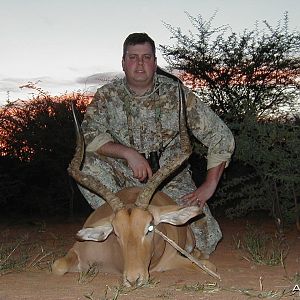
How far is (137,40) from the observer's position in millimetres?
6090

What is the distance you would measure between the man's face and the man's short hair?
32 millimetres

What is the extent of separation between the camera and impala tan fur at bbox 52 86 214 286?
179 inches

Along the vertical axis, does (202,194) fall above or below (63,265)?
above

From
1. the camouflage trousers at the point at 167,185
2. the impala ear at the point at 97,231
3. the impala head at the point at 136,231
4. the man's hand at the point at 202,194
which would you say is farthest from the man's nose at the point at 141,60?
the impala ear at the point at 97,231

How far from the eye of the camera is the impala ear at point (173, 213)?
16.1ft

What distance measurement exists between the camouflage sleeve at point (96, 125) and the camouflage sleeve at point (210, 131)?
2.72 ft

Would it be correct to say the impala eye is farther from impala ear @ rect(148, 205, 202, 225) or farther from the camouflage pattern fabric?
the camouflage pattern fabric

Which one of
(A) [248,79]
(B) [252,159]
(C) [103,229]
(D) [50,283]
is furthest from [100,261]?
(A) [248,79]

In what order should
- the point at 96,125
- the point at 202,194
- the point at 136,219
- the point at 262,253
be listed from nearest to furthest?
the point at 136,219 → the point at 262,253 → the point at 202,194 → the point at 96,125

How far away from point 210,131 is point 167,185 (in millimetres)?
691

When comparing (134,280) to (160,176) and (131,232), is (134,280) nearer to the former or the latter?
(131,232)

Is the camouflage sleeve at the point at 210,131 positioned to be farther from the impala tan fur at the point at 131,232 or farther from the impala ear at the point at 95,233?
the impala ear at the point at 95,233

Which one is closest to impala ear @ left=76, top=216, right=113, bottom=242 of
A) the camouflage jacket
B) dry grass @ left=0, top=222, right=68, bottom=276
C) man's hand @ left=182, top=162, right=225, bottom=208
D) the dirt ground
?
the dirt ground

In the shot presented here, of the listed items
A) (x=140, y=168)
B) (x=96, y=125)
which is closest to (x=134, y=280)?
(x=140, y=168)
